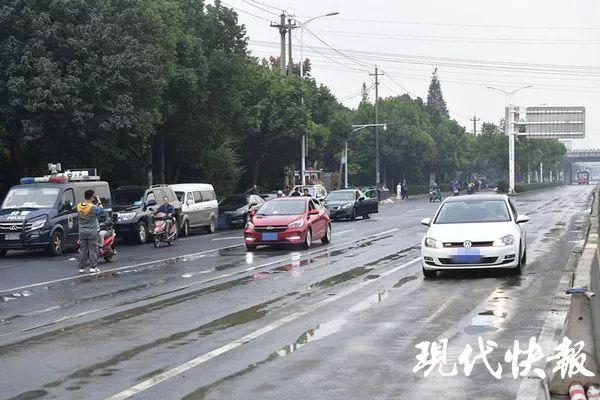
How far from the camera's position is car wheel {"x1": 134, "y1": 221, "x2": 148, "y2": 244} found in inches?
1137

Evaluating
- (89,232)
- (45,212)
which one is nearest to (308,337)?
(89,232)

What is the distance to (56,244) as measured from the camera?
956 inches

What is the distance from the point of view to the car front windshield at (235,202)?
3812 cm

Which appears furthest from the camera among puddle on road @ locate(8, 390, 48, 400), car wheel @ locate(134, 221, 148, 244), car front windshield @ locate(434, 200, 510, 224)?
car wheel @ locate(134, 221, 148, 244)

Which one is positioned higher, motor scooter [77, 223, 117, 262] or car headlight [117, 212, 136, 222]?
car headlight [117, 212, 136, 222]

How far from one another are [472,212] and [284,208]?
9.00m

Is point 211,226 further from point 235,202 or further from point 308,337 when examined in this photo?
point 308,337

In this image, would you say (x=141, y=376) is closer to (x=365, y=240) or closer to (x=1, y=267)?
(x=1, y=267)

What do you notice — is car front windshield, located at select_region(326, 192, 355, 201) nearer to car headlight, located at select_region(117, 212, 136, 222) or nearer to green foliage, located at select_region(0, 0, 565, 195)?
green foliage, located at select_region(0, 0, 565, 195)

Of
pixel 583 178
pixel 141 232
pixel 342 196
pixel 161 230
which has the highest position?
pixel 342 196

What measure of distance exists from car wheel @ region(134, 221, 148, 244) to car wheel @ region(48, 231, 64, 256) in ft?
14.2

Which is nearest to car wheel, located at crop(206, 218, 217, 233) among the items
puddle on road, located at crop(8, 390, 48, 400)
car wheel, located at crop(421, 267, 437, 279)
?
car wheel, located at crop(421, 267, 437, 279)

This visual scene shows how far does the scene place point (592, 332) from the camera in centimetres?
820

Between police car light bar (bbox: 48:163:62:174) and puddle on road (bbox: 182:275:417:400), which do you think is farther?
police car light bar (bbox: 48:163:62:174)
